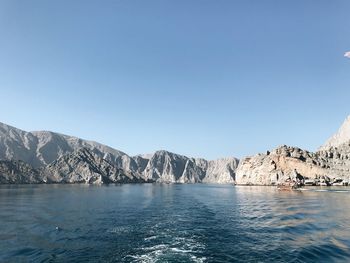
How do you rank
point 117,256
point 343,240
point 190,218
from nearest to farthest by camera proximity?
point 117,256
point 343,240
point 190,218

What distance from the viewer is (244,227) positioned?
160 ft

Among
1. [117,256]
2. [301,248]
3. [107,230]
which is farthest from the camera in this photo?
[107,230]

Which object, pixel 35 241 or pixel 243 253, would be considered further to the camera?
pixel 35 241

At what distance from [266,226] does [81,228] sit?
105 feet

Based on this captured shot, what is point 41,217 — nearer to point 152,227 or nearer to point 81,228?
point 81,228

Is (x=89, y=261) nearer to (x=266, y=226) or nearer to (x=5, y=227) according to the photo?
(x=5, y=227)

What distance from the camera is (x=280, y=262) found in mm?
29703

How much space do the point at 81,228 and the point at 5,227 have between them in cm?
1289

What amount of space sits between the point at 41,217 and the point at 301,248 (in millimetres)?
50286

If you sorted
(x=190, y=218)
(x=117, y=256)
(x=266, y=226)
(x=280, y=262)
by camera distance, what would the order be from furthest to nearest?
(x=190, y=218) → (x=266, y=226) → (x=117, y=256) → (x=280, y=262)

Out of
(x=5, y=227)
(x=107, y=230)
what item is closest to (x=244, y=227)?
(x=107, y=230)

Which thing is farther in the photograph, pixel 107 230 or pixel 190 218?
pixel 190 218

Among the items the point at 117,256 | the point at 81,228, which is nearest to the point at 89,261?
the point at 117,256

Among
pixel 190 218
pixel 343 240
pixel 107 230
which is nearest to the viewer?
pixel 343 240
